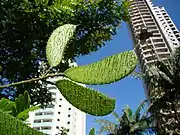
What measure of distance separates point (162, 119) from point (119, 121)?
3816 mm

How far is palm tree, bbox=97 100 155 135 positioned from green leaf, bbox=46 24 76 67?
631 inches

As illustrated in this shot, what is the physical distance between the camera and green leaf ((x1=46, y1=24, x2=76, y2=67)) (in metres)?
0.32

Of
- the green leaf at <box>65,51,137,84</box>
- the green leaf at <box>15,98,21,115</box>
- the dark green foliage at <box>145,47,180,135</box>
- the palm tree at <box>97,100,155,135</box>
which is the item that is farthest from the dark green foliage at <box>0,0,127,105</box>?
the palm tree at <box>97,100,155,135</box>

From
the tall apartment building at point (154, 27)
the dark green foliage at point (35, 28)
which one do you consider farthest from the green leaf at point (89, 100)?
the tall apartment building at point (154, 27)

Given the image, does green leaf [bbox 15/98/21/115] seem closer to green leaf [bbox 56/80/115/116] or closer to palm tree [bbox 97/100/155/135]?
green leaf [bbox 56/80/115/116]

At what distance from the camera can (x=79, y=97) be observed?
0.30 metres

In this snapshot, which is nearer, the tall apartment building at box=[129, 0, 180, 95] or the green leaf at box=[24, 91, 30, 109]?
the green leaf at box=[24, 91, 30, 109]

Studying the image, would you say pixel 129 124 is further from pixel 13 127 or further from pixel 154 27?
pixel 154 27

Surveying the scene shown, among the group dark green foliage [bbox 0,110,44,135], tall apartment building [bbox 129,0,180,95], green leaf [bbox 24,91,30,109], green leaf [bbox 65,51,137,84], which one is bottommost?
dark green foliage [bbox 0,110,44,135]

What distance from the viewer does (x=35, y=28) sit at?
3904 millimetres

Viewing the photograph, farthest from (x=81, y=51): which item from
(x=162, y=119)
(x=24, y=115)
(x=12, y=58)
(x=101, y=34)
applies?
(x=162, y=119)

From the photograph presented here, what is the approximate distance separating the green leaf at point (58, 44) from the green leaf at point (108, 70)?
0.03 m

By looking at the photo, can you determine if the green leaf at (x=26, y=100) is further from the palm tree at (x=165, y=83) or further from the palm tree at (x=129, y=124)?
the palm tree at (x=129, y=124)

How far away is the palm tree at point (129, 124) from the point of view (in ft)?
54.2
